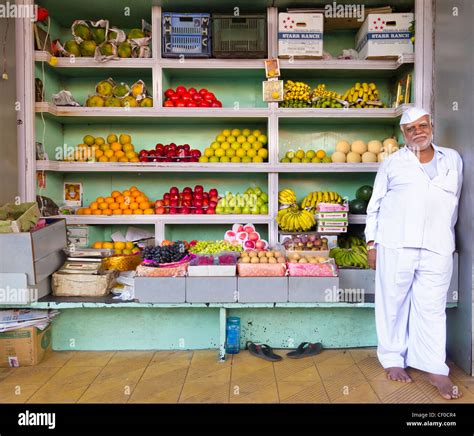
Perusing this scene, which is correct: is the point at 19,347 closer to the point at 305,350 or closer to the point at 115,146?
the point at 305,350

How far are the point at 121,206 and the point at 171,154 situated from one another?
0.77 m

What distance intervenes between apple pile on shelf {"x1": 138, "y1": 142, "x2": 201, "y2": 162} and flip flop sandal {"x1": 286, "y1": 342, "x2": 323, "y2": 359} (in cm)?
227

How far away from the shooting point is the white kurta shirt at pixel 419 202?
3301 mm

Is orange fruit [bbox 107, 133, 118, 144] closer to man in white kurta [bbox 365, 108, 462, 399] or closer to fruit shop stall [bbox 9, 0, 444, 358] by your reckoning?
fruit shop stall [bbox 9, 0, 444, 358]

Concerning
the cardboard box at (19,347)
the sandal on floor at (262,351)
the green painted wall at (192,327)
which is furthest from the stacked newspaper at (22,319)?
the sandal on floor at (262,351)

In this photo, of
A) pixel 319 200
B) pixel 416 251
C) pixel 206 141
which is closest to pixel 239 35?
pixel 206 141

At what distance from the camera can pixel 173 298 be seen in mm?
3691

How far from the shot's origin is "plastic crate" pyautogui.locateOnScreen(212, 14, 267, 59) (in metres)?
4.91

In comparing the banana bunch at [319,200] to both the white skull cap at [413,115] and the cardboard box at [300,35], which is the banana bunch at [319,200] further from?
the white skull cap at [413,115]

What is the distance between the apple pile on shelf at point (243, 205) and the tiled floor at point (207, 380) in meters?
1.63

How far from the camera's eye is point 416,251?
3342 millimetres

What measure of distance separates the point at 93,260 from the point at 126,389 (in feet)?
3.81

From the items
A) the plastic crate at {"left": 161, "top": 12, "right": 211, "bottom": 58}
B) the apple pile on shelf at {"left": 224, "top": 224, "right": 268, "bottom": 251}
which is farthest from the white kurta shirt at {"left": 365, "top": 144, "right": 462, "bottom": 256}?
the plastic crate at {"left": 161, "top": 12, "right": 211, "bottom": 58}
